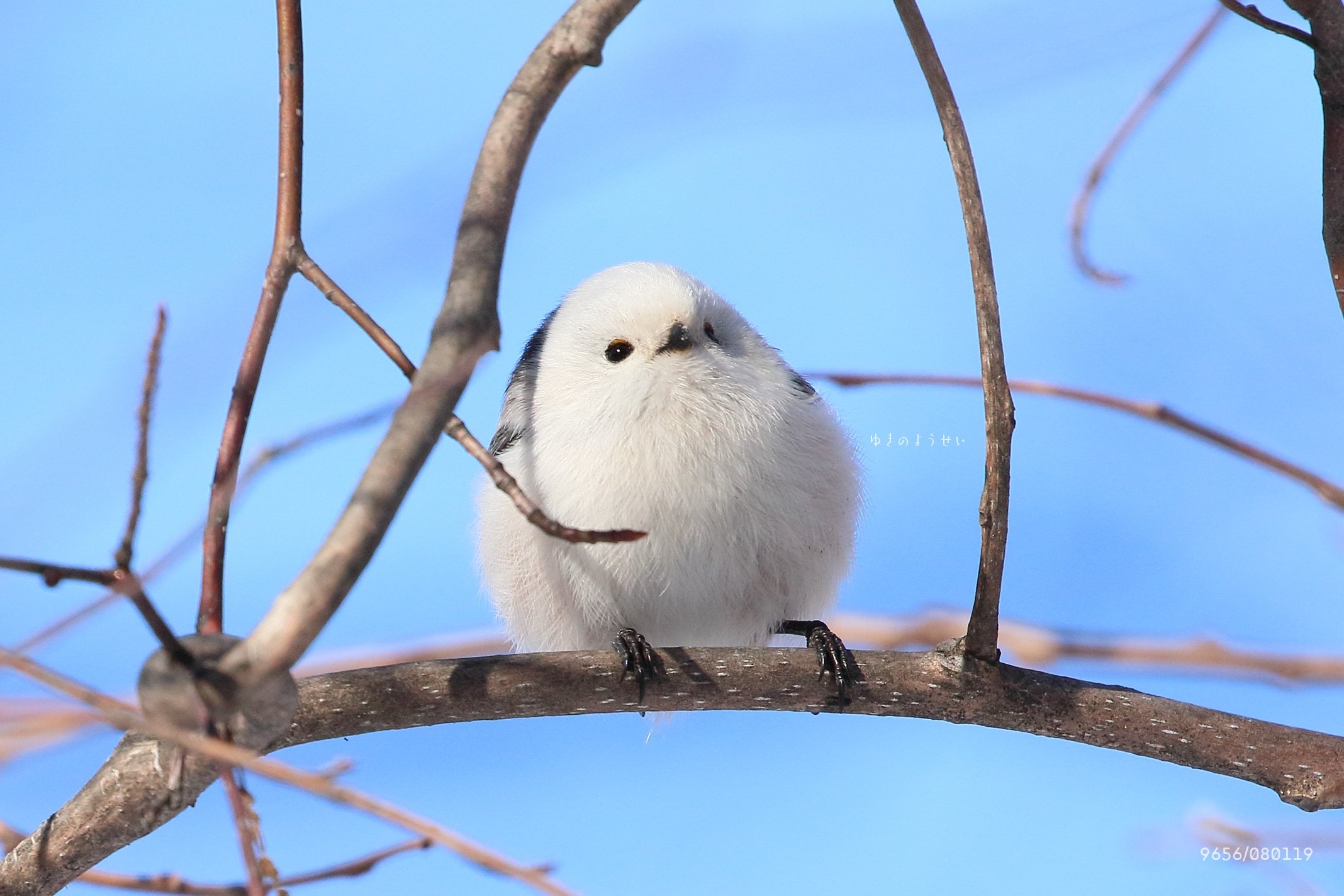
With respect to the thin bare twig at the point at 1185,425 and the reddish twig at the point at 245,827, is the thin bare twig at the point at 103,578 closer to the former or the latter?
the reddish twig at the point at 245,827

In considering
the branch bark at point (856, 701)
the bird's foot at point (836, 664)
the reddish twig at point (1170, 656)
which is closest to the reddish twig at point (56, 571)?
the reddish twig at point (1170, 656)

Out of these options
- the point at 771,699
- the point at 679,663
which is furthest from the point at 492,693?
the point at 771,699

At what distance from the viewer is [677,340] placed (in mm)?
1644

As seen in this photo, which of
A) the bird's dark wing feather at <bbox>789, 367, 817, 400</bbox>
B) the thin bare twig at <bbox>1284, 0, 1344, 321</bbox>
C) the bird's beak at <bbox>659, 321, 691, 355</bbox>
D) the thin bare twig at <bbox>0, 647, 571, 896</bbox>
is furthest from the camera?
the bird's dark wing feather at <bbox>789, 367, 817, 400</bbox>

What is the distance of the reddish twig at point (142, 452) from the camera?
0.61m

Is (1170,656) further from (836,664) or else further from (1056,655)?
(836,664)

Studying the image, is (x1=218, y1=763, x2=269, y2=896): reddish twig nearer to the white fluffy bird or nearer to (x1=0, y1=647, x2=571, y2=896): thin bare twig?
(x1=0, y1=647, x2=571, y2=896): thin bare twig

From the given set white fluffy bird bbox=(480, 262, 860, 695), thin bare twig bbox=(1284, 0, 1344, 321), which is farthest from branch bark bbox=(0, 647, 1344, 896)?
thin bare twig bbox=(1284, 0, 1344, 321)

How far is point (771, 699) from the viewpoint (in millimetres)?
1363

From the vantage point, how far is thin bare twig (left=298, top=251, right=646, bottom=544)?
829 mm

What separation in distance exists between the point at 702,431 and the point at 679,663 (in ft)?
1.16

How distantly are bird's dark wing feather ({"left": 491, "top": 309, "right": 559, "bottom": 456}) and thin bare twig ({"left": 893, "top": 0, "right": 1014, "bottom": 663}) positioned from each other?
73 centimetres

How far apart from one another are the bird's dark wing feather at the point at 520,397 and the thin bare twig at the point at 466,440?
64 centimetres

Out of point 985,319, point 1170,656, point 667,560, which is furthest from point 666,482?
point 1170,656
